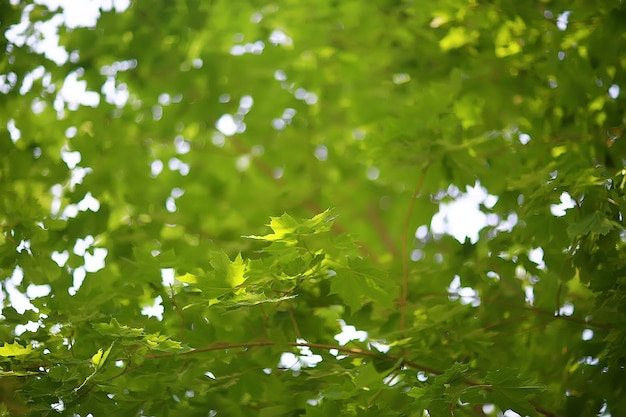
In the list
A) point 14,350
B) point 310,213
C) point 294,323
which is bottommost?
point 310,213

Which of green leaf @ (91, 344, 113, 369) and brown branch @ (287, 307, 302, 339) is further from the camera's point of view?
brown branch @ (287, 307, 302, 339)

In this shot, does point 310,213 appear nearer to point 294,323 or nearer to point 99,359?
point 294,323

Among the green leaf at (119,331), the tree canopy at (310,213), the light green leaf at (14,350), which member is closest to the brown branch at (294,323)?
the tree canopy at (310,213)

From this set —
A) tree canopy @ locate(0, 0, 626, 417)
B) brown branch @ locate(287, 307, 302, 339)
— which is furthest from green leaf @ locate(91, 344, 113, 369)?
brown branch @ locate(287, 307, 302, 339)

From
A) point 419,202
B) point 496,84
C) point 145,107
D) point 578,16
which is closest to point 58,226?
point 145,107

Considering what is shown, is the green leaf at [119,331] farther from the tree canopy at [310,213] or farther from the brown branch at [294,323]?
the brown branch at [294,323]

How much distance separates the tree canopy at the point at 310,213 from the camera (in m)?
1.85

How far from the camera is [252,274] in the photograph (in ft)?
5.62

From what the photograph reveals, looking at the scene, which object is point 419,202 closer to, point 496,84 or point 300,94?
point 496,84

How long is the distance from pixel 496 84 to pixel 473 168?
694 mm

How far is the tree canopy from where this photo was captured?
1.85 metres

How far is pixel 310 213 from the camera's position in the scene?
3920mm

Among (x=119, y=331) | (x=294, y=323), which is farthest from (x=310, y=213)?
(x=119, y=331)

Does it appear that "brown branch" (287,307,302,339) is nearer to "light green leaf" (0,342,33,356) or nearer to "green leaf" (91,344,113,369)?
"green leaf" (91,344,113,369)
